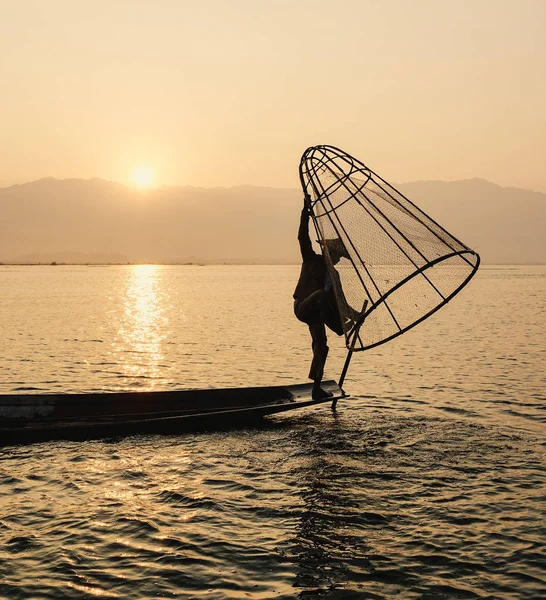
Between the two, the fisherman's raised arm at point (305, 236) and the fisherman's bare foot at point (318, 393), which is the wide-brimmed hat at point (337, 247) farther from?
the fisherman's bare foot at point (318, 393)

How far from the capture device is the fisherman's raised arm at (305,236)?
13.4 meters

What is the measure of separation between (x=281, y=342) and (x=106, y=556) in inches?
1088

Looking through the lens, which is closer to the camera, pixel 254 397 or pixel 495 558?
pixel 495 558

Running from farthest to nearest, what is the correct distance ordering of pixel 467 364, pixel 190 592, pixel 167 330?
1. pixel 167 330
2. pixel 467 364
3. pixel 190 592

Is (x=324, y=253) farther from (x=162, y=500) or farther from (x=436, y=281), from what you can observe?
(x=162, y=500)

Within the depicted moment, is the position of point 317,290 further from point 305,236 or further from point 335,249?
point 305,236

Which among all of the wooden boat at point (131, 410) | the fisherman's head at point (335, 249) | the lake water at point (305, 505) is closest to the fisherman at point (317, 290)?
the fisherman's head at point (335, 249)

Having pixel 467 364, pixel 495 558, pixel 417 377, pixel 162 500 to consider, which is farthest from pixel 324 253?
pixel 467 364

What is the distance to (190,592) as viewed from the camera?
293 inches

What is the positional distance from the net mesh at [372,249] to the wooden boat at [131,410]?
235 centimetres

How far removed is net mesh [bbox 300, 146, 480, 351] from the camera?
13.5 meters

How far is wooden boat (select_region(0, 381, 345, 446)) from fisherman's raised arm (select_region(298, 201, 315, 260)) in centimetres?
310

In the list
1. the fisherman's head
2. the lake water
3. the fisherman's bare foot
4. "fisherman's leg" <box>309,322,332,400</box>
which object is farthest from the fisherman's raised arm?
the lake water

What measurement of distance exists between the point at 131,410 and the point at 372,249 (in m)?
6.06
